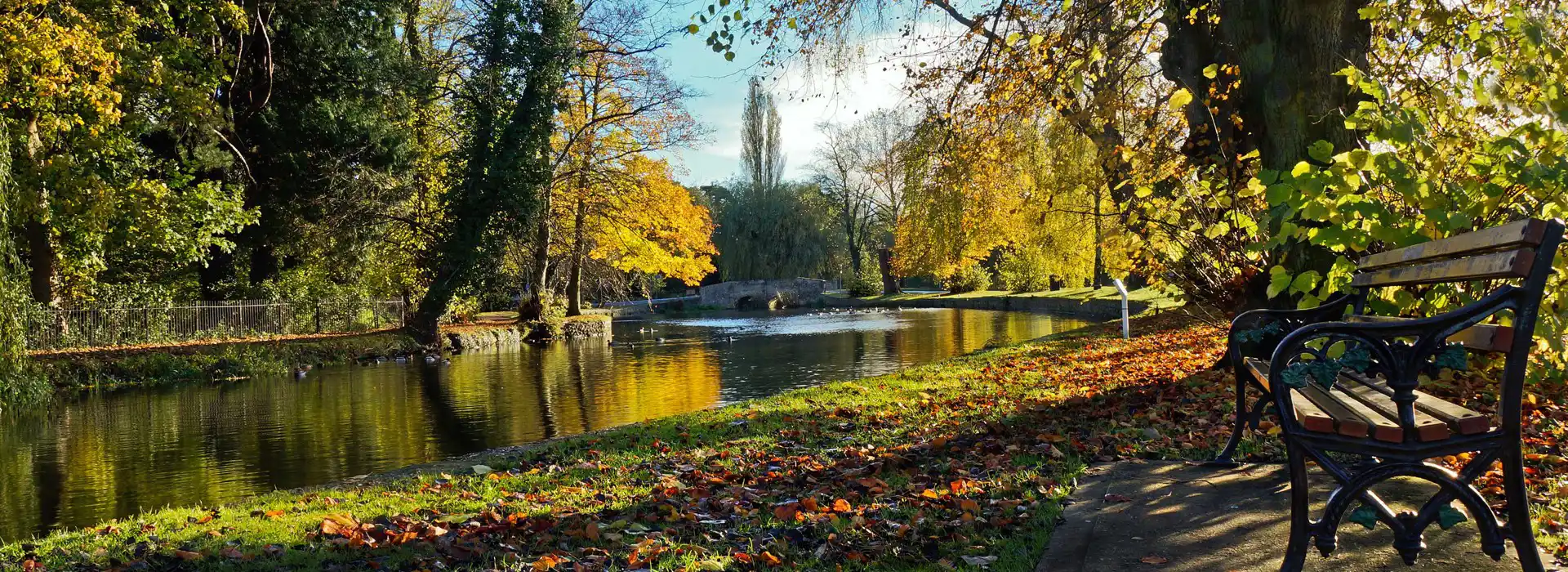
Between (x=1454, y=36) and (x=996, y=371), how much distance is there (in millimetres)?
5348

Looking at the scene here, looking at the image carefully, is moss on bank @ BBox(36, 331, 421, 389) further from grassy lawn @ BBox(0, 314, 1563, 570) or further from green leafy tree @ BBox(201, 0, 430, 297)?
grassy lawn @ BBox(0, 314, 1563, 570)

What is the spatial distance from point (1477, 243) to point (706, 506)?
313 centimetres

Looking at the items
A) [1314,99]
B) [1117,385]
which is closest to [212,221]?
[1117,385]

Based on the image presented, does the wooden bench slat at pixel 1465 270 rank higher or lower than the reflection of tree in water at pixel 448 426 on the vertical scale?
higher

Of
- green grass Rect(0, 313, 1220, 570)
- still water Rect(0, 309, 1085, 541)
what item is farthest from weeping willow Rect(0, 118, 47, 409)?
green grass Rect(0, 313, 1220, 570)

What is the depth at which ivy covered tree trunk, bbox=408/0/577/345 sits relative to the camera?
71.6 feet

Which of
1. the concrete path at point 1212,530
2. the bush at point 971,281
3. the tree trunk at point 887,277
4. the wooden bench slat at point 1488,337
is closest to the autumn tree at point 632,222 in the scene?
the bush at point 971,281

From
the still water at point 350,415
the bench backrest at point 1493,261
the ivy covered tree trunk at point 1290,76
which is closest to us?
the bench backrest at point 1493,261

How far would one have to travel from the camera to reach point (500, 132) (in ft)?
71.8

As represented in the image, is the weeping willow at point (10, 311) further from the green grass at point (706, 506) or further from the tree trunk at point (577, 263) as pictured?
the tree trunk at point (577, 263)

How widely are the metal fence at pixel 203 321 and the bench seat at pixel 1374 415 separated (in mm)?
17843

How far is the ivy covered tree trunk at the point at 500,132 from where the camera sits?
2181 cm

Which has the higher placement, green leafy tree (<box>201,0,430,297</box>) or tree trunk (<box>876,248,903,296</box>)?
green leafy tree (<box>201,0,430,297</box>)

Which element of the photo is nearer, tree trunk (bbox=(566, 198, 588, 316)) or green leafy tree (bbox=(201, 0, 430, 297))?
green leafy tree (bbox=(201, 0, 430, 297))
